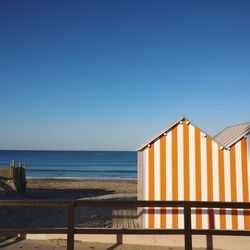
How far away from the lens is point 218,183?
9.41m

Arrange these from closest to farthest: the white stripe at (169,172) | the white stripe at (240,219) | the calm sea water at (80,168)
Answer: the white stripe at (240,219), the white stripe at (169,172), the calm sea water at (80,168)

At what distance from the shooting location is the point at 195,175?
9453 millimetres

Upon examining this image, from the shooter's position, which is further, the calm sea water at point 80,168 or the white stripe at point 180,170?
the calm sea water at point 80,168

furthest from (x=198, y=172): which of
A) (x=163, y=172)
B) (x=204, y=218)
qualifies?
(x=204, y=218)

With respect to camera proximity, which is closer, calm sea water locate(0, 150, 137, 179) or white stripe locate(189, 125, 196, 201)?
white stripe locate(189, 125, 196, 201)

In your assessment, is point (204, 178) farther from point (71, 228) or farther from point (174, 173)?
point (71, 228)

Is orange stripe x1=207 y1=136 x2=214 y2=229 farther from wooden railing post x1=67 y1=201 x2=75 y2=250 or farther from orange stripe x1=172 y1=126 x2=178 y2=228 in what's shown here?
wooden railing post x1=67 y1=201 x2=75 y2=250

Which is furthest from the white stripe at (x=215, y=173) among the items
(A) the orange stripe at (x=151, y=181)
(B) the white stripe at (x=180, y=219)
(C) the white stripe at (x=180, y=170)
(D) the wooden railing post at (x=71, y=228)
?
(D) the wooden railing post at (x=71, y=228)

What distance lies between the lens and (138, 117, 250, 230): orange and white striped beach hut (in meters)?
9.36

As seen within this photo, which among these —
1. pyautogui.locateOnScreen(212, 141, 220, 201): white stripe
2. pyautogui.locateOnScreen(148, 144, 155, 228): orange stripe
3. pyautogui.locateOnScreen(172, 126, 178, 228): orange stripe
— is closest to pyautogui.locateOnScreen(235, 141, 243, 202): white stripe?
pyautogui.locateOnScreen(212, 141, 220, 201): white stripe

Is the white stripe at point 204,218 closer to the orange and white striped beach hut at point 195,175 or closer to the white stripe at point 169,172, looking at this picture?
the orange and white striped beach hut at point 195,175

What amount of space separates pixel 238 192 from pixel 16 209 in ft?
30.6

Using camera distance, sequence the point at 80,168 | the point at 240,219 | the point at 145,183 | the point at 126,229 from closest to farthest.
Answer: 1. the point at 126,229
2. the point at 240,219
3. the point at 145,183
4. the point at 80,168

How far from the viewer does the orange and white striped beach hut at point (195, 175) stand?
9359 mm
